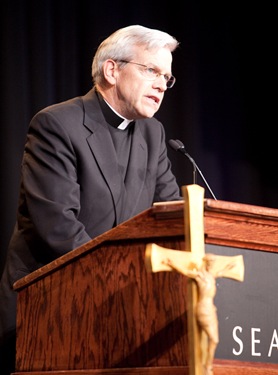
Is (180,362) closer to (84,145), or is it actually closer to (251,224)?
(251,224)

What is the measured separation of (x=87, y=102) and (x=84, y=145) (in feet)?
0.98

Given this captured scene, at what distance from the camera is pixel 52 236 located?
110 inches

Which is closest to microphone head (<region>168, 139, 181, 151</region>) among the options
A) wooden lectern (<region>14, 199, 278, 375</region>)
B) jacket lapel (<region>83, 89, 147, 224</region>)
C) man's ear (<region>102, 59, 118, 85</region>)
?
jacket lapel (<region>83, 89, 147, 224</region>)

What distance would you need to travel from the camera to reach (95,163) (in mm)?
3082

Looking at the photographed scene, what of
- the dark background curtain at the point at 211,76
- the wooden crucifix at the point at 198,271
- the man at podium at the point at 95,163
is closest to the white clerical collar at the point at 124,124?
the man at podium at the point at 95,163

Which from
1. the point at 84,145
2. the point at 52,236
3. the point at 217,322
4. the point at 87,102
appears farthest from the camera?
the point at 87,102

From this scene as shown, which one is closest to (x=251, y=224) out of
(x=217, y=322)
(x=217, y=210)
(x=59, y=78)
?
(x=217, y=210)

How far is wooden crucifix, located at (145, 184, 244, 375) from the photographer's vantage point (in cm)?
199

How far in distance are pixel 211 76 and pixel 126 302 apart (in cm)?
293

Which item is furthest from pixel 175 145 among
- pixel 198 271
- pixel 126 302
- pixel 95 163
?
pixel 198 271

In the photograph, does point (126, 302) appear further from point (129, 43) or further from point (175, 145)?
point (129, 43)

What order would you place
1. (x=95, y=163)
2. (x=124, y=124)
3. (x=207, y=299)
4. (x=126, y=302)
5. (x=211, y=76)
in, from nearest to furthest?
(x=207, y=299) → (x=126, y=302) → (x=95, y=163) → (x=124, y=124) → (x=211, y=76)

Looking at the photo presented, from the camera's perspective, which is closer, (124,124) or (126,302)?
(126,302)

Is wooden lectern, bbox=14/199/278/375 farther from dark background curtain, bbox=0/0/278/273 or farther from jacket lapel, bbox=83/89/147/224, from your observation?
dark background curtain, bbox=0/0/278/273
